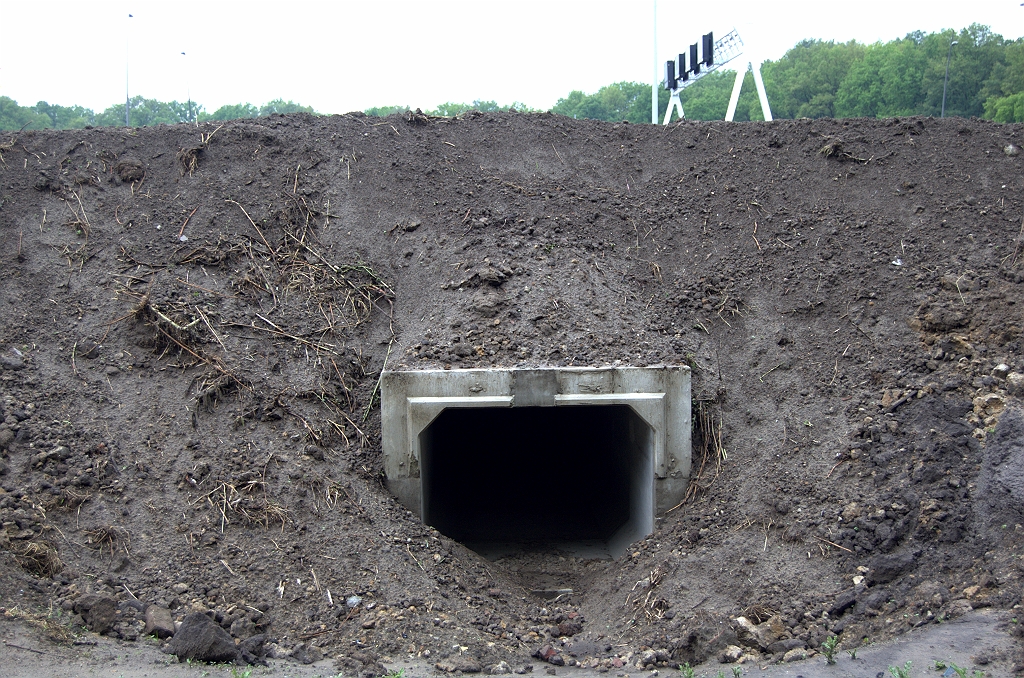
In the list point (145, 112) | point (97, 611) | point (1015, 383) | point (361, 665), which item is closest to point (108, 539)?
point (97, 611)

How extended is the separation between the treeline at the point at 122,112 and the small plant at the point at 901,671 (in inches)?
1383

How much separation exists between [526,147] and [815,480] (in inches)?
259

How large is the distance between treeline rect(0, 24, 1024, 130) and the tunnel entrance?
20.3m

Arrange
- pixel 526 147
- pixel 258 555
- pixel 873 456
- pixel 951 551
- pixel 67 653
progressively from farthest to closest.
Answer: pixel 526 147 < pixel 873 456 < pixel 258 555 < pixel 951 551 < pixel 67 653

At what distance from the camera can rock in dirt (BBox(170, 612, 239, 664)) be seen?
559 centimetres

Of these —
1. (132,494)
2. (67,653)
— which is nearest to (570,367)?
(132,494)

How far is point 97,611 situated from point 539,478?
27.1 feet

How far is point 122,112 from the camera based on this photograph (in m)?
45.5

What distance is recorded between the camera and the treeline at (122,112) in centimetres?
3509

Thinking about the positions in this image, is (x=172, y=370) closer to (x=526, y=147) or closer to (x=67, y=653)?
(x=67, y=653)

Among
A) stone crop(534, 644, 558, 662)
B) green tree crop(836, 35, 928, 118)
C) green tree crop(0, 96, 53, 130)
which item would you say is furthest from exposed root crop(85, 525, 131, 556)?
green tree crop(836, 35, 928, 118)

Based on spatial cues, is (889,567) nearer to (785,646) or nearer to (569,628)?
(785,646)

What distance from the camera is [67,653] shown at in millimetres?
5414

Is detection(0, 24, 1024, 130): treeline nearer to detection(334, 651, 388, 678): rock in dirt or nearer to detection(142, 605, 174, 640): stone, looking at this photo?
detection(142, 605, 174, 640): stone
